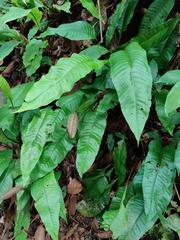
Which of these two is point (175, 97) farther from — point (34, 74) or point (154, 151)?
point (34, 74)

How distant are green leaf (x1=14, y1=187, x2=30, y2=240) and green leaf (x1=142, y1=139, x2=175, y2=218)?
0.72m

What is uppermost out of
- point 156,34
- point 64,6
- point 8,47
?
point 156,34

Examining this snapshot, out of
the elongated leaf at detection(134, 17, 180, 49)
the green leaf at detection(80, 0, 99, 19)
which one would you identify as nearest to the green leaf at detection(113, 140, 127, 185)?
the elongated leaf at detection(134, 17, 180, 49)

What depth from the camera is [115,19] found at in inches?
78.5

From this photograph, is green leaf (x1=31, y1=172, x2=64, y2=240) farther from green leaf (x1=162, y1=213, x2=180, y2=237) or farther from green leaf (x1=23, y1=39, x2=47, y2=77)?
green leaf (x1=23, y1=39, x2=47, y2=77)

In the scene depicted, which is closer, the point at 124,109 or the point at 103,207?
the point at 124,109

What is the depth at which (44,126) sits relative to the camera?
1952 mm

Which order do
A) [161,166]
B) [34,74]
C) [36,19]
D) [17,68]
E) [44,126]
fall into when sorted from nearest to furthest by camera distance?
1. [161,166]
2. [44,126]
3. [36,19]
4. [34,74]
5. [17,68]

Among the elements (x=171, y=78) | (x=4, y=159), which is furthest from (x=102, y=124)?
(x=4, y=159)

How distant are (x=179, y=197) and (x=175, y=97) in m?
0.55

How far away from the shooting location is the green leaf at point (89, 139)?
179 cm

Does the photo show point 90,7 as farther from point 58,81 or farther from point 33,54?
point 58,81

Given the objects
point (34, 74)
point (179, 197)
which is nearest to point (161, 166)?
Result: point (179, 197)

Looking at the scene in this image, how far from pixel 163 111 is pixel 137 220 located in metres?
0.50
